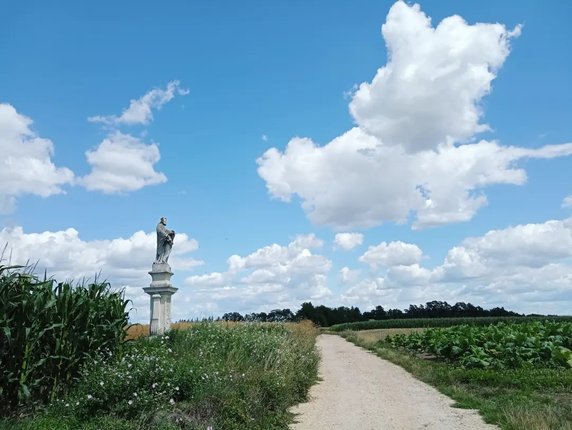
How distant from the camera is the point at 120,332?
37.6 ft

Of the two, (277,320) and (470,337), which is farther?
(277,320)

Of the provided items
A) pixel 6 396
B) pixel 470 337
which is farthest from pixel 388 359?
pixel 6 396

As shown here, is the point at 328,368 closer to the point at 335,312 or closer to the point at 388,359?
the point at 388,359

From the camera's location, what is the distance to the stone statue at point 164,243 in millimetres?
19266

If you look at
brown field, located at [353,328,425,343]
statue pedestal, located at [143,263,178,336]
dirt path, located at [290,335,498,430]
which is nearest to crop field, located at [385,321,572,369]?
dirt path, located at [290,335,498,430]

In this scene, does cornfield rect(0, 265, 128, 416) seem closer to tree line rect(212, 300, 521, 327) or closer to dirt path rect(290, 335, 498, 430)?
dirt path rect(290, 335, 498, 430)

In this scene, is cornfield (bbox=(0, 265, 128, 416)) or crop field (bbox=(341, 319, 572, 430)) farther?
crop field (bbox=(341, 319, 572, 430))

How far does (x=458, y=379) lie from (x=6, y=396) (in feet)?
37.2

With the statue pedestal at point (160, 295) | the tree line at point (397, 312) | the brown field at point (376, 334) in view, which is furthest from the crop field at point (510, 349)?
the tree line at point (397, 312)

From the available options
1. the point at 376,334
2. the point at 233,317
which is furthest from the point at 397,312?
the point at 233,317

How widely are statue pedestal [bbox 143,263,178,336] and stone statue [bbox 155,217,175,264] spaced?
301mm

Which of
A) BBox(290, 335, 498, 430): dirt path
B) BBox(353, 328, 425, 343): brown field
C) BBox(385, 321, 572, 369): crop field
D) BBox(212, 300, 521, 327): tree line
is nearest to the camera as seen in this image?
BBox(290, 335, 498, 430): dirt path

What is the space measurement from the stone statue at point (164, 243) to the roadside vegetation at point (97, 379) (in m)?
7.73

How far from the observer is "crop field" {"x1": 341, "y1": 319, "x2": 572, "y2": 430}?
996 centimetres
